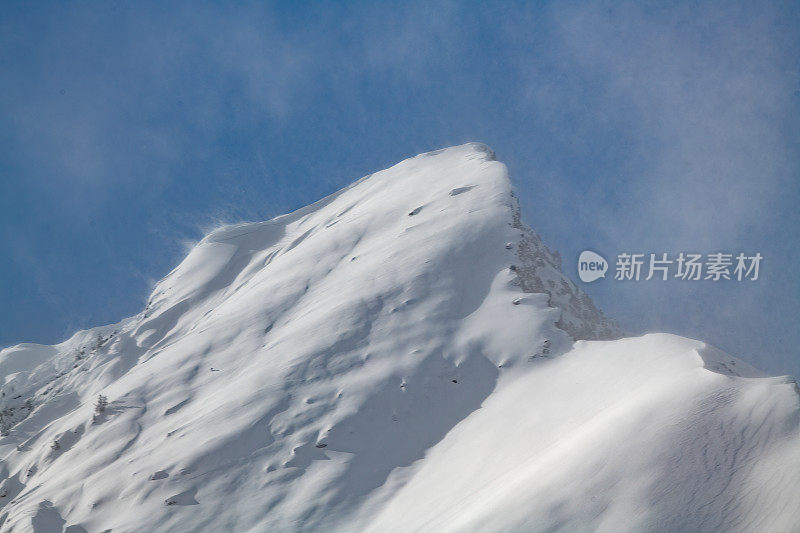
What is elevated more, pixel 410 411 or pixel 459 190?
pixel 459 190

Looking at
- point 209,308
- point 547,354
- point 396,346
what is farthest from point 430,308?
point 209,308

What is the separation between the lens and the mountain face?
13938 millimetres

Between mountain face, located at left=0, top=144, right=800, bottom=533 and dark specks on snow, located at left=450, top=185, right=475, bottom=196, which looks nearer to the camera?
mountain face, located at left=0, top=144, right=800, bottom=533

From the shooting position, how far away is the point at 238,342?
30062 mm

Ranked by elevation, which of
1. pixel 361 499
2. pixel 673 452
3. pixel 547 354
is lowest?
pixel 673 452

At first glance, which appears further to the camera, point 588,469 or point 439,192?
point 439,192

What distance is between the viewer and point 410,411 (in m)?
22.6

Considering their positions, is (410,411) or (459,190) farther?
(459,190)

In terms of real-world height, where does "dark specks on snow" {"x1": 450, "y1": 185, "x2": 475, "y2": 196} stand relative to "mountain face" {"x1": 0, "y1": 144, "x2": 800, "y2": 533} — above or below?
above

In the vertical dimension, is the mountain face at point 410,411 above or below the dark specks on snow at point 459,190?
below

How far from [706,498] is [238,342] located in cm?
2242

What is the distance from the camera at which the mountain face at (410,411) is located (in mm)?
13938

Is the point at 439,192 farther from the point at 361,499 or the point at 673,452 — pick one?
the point at 673,452

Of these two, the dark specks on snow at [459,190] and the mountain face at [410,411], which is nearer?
the mountain face at [410,411]
